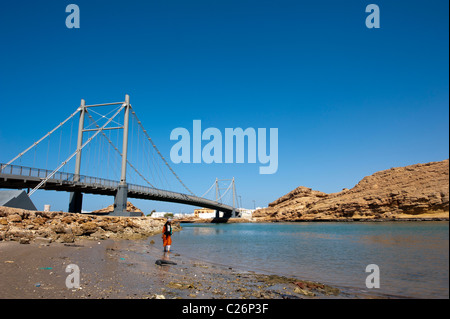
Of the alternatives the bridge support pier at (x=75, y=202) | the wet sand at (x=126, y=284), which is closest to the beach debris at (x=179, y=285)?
the wet sand at (x=126, y=284)

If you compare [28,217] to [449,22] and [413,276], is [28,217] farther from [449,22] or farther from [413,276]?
[449,22]

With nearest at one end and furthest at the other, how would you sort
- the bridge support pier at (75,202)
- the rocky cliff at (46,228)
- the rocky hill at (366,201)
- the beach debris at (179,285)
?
the beach debris at (179,285)
the rocky cliff at (46,228)
the bridge support pier at (75,202)
the rocky hill at (366,201)

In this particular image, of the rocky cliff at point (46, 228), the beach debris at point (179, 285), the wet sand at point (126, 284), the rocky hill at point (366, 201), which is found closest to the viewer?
the wet sand at point (126, 284)

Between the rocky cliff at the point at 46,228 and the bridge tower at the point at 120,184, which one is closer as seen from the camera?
the rocky cliff at the point at 46,228

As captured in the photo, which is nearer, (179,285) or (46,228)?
(179,285)

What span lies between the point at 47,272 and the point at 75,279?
41.7 inches

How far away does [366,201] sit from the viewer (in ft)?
248

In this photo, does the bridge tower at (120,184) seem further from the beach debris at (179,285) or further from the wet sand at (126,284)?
the beach debris at (179,285)

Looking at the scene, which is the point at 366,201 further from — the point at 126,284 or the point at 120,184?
the point at 126,284

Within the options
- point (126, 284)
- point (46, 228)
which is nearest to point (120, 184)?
point (46, 228)

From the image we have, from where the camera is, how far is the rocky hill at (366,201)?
45.8 metres

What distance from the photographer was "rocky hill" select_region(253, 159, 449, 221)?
45.8 m

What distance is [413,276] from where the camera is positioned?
693 cm
